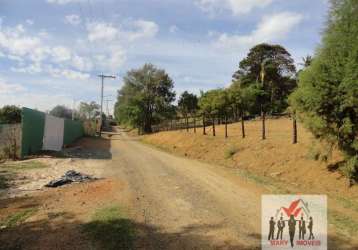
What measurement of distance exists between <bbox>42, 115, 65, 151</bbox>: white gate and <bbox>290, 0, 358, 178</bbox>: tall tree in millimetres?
16704

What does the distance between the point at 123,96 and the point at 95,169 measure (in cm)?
5793

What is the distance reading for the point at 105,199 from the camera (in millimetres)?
9008

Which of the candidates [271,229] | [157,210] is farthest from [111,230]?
[271,229]

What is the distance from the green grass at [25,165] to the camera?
14.5 m

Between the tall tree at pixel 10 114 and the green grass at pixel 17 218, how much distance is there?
60.6m

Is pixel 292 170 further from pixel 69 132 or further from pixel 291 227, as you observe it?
pixel 69 132

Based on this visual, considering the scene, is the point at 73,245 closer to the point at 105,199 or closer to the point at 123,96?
the point at 105,199

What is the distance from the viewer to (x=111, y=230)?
641 cm

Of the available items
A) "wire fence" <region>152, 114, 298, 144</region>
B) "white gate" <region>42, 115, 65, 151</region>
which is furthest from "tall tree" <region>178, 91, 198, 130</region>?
"white gate" <region>42, 115, 65, 151</region>

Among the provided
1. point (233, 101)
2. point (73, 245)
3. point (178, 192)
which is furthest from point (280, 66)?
point (73, 245)

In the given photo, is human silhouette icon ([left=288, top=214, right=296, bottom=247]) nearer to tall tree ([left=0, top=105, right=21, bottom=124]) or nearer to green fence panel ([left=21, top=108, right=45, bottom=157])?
green fence panel ([left=21, top=108, right=45, bottom=157])

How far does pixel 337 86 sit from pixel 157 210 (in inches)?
272

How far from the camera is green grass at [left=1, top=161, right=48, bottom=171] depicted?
1452 cm

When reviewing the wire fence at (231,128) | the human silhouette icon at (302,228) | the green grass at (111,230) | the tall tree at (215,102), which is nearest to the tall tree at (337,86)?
the wire fence at (231,128)
